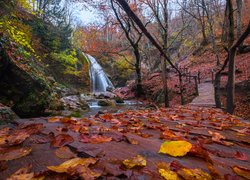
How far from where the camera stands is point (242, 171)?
88 centimetres

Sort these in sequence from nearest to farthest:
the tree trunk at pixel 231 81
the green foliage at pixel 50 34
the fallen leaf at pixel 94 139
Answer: the fallen leaf at pixel 94 139, the tree trunk at pixel 231 81, the green foliage at pixel 50 34

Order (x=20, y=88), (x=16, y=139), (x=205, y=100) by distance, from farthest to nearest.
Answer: (x=205, y=100) → (x=20, y=88) → (x=16, y=139)

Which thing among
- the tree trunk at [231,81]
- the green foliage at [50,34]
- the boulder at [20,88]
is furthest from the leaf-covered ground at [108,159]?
the green foliage at [50,34]

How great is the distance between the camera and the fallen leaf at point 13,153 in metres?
0.80

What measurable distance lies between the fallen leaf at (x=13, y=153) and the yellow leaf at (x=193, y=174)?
27.6 inches

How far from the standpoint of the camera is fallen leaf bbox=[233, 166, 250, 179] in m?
0.85

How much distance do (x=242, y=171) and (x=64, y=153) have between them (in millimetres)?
857

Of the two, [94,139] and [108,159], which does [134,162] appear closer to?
[108,159]

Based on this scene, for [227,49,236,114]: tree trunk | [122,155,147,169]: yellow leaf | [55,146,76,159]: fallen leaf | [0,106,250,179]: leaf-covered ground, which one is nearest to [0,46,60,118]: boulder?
[0,106,250,179]: leaf-covered ground

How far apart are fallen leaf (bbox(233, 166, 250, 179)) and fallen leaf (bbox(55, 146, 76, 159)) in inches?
30.7

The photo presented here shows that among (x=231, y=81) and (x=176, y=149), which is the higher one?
(x=231, y=81)

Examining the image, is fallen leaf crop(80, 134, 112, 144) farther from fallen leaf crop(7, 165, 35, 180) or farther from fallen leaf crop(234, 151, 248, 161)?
fallen leaf crop(234, 151, 248, 161)

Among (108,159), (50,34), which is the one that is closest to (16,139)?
(108,159)

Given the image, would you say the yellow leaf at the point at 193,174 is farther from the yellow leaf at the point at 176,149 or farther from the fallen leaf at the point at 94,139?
the fallen leaf at the point at 94,139
